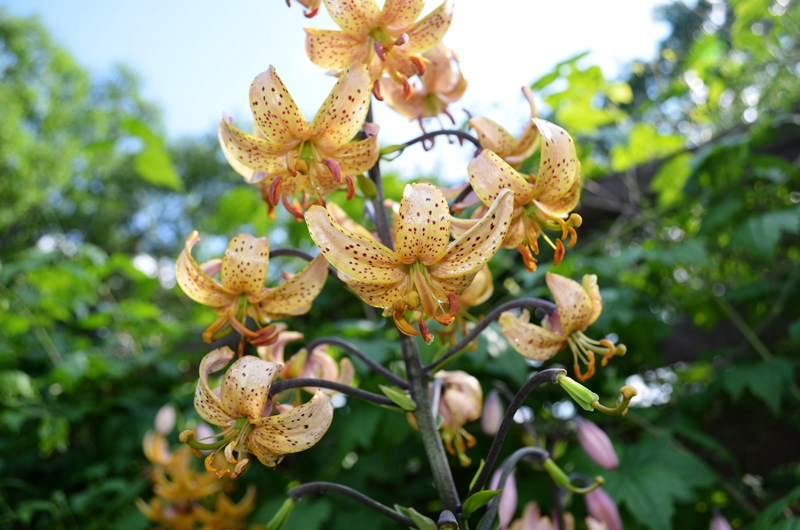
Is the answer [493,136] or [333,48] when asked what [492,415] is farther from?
[333,48]

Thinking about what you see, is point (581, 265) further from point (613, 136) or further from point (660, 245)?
point (613, 136)

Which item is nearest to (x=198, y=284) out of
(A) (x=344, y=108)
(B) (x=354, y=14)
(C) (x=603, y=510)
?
(A) (x=344, y=108)

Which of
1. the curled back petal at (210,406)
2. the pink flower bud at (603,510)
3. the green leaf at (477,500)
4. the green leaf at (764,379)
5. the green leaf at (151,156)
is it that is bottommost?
the green leaf at (764,379)

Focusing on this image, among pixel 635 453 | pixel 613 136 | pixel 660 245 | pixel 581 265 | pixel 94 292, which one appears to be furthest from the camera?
pixel 94 292

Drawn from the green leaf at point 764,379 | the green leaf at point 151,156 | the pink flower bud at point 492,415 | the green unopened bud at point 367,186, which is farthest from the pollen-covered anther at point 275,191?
the green leaf at point 151,156

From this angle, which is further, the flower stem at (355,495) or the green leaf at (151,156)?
the green leaf at (151,156)

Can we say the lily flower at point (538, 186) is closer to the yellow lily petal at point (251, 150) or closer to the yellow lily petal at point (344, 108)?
Answer: the yellow lily petal at point (344, 108)

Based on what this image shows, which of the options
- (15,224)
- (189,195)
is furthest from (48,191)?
(189,195)

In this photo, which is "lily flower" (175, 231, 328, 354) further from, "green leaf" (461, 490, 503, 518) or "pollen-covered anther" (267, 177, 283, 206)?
"green leaf" (461, 490, 503, 518)
